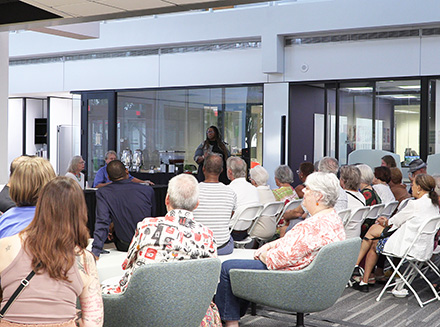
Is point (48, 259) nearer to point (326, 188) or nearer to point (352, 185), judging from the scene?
point (326, 188)

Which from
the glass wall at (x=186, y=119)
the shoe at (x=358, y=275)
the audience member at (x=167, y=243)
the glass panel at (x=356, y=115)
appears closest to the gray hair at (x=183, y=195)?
the audience member at (x=167, y=243)

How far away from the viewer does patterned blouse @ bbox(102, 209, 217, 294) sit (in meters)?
3.47

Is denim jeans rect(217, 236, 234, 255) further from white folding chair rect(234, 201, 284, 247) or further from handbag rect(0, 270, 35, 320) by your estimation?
handbag rect(0, 270, 35, 320)

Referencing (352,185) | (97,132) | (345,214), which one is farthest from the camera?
(97,132)

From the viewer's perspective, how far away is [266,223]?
271 inches

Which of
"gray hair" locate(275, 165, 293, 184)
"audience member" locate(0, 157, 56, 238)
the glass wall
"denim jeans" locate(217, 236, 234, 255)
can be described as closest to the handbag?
"audience member" locate(0, 157, 56, 238)

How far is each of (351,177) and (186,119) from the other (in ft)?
25.5

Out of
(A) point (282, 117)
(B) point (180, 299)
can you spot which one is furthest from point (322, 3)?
(B) point (180, 299)

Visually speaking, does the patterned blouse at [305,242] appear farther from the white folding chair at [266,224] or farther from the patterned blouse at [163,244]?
the white folding chair at [266,224]


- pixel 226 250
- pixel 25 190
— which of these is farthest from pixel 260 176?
pixel 25 190

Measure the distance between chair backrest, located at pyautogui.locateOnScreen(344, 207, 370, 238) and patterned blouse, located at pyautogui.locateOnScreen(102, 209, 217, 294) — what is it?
3.17 m

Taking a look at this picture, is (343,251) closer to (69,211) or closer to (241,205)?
(69,211)

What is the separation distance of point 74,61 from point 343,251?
40.7 ft

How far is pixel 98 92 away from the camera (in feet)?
49.4
